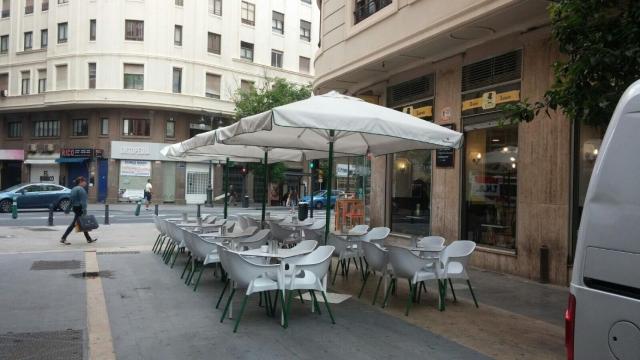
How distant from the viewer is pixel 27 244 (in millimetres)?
13148

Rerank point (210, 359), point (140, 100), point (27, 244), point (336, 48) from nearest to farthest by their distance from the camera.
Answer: point (210, 359), point (27, 244), point (336, 48), point (140, 100)

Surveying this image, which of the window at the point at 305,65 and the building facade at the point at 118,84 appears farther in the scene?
the window at the point at 305,65

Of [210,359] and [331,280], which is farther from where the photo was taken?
[331,280]

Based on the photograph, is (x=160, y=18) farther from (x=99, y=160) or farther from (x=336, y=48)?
(x=336, y=48)

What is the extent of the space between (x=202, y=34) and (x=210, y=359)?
1356 inches

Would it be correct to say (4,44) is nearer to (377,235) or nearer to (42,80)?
(42,80)

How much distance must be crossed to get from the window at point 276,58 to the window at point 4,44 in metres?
A: 18.7

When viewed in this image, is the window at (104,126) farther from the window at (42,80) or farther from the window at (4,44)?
the window at (4,44)

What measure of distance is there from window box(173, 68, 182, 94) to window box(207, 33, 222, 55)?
272cm

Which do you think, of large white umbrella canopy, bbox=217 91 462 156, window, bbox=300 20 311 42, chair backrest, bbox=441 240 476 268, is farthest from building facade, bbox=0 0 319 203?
chair backrest, bbox=441 240 476 268

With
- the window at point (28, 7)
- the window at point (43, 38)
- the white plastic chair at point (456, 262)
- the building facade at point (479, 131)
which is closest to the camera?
the white plastic chair at point (456, 262)

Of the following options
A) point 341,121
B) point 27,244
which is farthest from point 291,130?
point 27,244

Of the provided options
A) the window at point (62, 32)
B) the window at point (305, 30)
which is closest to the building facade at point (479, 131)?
the window at point (62, 32)

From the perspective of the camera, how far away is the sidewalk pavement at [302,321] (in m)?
5.21
